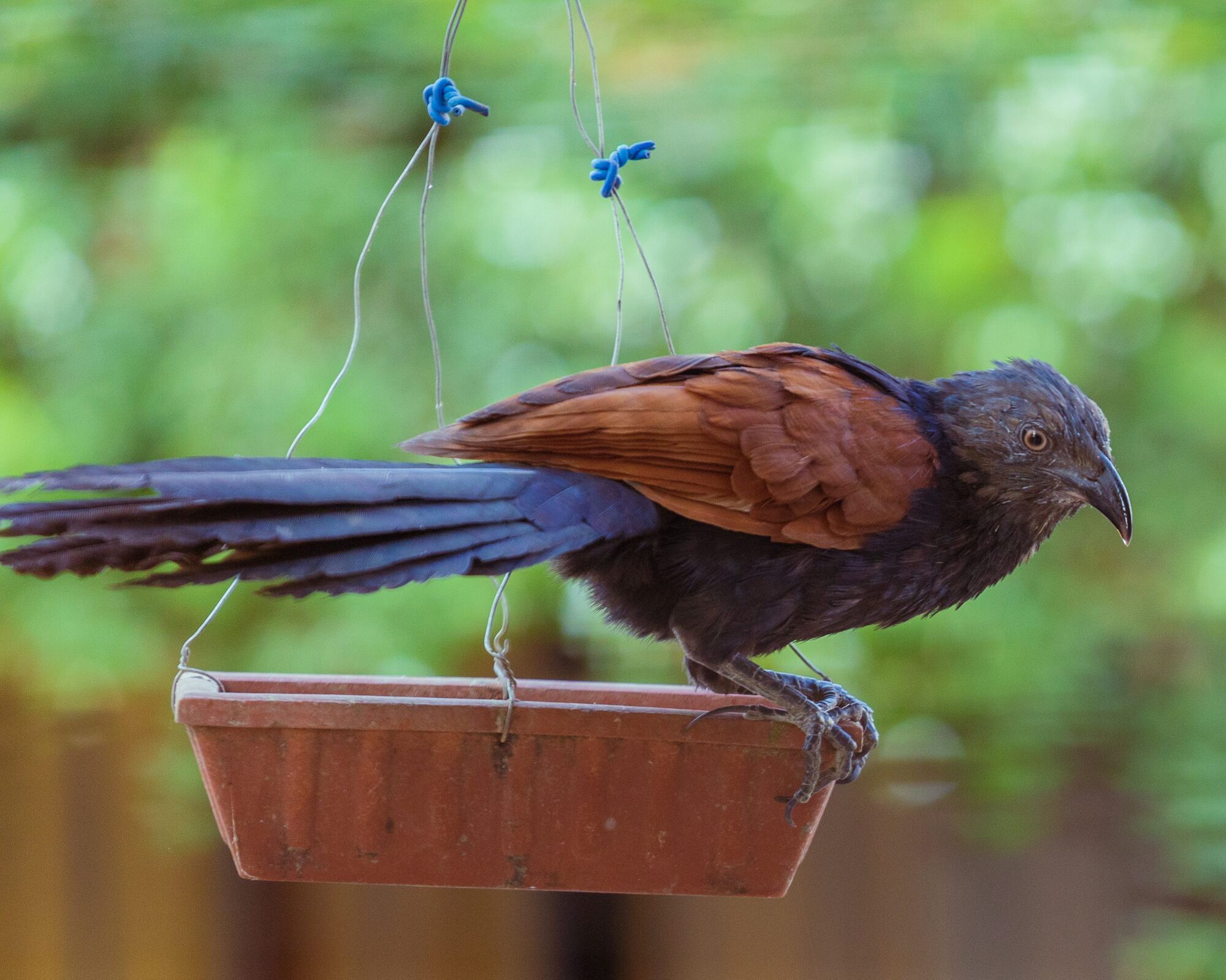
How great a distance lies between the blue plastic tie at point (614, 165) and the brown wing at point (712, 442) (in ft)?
1.24

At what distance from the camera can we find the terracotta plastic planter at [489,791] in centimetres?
175

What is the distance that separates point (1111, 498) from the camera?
2.14 m

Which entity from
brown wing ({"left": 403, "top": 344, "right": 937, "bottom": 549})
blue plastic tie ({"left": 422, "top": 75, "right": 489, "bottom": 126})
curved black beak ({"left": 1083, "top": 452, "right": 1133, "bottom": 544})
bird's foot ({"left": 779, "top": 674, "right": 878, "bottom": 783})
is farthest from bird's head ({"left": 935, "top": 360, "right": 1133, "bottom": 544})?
blue plastic tie ({"left": 422, "top": 75, "right": 489, "bottom": 126})

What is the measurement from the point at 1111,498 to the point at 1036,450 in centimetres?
14

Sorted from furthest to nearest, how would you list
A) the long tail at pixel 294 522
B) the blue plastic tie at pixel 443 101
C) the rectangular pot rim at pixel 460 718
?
the blue plastic tie at pixel 443 101
the rectangular pot rim at pixel 460 718
the long tail at pixel 294 522

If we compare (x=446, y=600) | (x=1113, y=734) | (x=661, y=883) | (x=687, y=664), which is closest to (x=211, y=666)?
(x=446, y=600)

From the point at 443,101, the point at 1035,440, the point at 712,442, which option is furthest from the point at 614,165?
the point at 1035,440

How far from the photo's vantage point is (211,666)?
10.8 feet

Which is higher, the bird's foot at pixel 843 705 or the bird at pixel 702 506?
the bird at pixel 702 506

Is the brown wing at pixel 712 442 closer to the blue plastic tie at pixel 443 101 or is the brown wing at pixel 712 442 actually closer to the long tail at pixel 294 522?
the long tail at pixel 294 522

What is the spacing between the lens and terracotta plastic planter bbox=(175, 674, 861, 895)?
5.74 feet

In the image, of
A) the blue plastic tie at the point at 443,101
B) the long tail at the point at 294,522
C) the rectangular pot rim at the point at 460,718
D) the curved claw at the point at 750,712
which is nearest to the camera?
the long tail at the point at 294,522

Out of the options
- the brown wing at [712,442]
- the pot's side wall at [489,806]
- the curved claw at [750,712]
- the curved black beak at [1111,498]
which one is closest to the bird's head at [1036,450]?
the curved black beak at [1111,498]

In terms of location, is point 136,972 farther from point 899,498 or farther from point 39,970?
point 899,498
